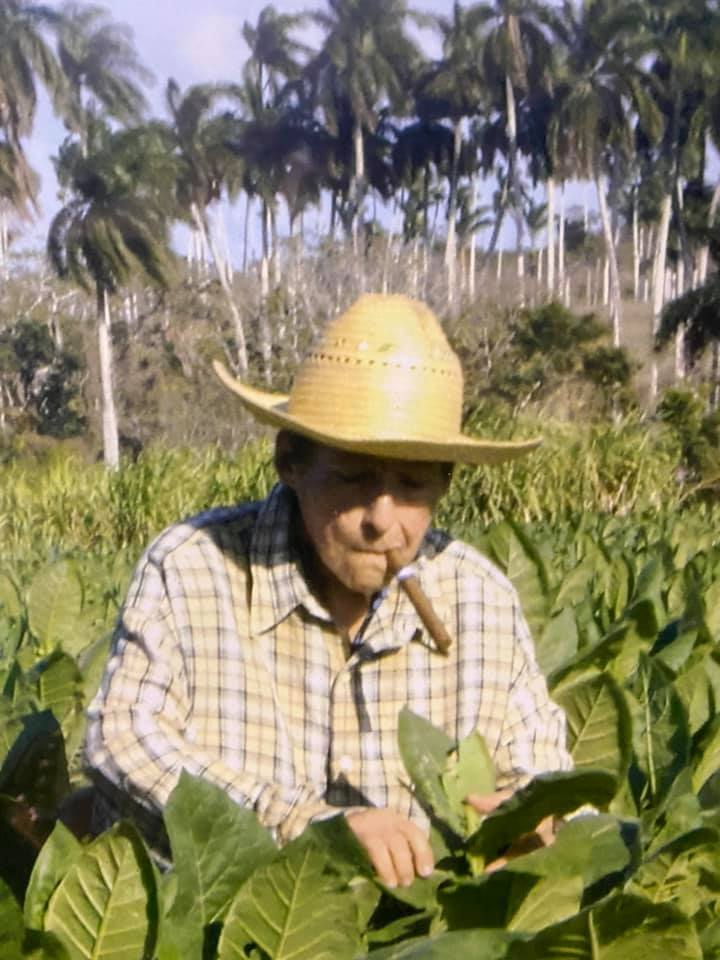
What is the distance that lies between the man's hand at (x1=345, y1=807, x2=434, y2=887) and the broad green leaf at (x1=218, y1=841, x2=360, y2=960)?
0.41 feet

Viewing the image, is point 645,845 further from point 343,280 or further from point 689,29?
point 689,29

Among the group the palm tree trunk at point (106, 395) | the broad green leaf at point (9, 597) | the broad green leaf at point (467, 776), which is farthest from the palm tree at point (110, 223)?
the broad green leaf at point (467, 776)

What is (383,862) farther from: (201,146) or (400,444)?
(201,146)

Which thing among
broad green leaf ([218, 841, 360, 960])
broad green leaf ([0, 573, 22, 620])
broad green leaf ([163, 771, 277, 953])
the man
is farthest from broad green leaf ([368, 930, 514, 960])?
broad green leaf ([0, 573, 22, 620])

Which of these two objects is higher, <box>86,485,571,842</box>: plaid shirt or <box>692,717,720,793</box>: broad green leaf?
<box>86,485,571,842</box>: plaid shirt

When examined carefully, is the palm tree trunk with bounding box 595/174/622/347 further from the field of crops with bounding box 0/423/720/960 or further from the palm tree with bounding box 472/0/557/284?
the field of crops with bounding box 0/423/720/960

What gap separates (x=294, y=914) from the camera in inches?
60.6

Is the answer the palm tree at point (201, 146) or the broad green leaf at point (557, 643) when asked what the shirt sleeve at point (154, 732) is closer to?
the broad green leaf at point (557, 643)

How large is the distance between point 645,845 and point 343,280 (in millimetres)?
46629

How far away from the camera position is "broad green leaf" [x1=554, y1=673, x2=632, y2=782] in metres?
2.12

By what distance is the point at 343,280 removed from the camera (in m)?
48.1

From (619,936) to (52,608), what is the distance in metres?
2.02

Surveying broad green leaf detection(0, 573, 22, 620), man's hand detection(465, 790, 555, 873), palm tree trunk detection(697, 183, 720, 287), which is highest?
man's hand detection(465, 790, 555, 873)

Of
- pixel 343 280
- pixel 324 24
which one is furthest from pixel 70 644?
pixel 324 24
